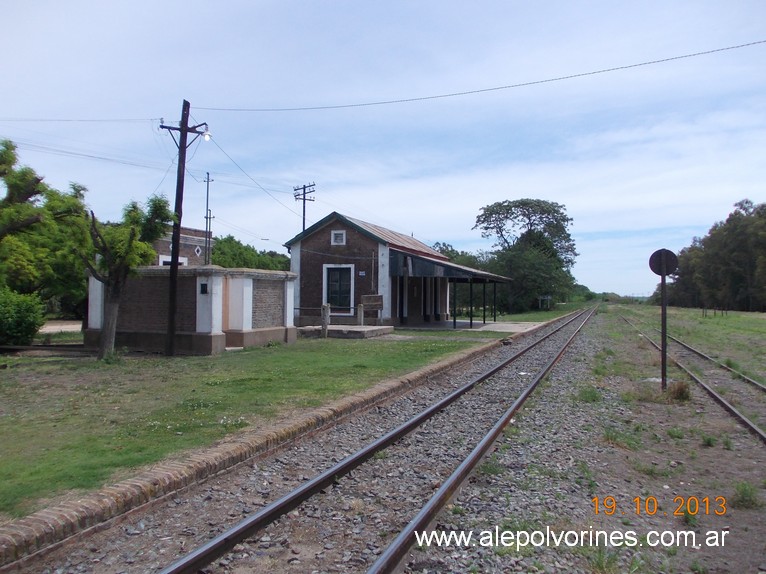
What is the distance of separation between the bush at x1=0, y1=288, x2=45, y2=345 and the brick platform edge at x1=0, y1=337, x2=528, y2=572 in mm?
16224

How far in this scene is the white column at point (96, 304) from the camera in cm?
1738

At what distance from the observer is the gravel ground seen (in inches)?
164

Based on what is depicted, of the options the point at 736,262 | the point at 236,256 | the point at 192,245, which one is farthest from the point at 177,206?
the point at 736,262

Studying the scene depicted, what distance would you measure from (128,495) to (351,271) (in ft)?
81.8

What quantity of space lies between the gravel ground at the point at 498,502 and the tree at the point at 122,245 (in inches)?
320

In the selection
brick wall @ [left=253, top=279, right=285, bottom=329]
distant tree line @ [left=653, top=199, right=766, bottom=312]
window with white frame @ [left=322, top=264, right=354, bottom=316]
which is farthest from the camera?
distant tree line @ [left=653, top=199, right=766, bottom=312]

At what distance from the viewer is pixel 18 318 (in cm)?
2022

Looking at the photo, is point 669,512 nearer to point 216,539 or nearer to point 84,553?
point 216,539

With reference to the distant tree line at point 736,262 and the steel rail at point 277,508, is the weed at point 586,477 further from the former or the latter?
the distant tree line at point 736,262

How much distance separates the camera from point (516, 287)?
58.9 m

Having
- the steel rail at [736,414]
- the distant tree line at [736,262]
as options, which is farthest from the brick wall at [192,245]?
the distant tree line at [736,262]

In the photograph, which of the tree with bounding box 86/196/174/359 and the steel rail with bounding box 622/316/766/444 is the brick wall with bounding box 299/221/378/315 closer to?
the tree with bounding box 86/196/174/359

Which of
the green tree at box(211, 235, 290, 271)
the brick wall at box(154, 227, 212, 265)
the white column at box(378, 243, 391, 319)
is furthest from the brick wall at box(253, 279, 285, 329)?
the green tree at box(211, 235, 290, 271)

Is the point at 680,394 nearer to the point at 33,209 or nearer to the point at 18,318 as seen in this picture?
the point at 33,209
